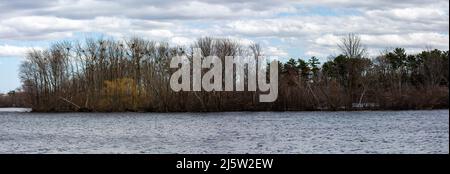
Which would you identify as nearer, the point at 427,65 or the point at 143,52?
the point at 427,65

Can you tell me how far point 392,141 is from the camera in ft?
133

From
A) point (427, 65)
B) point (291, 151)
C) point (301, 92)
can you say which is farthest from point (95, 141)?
point (427, 65)

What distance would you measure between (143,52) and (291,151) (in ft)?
266

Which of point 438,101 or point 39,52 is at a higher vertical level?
point 39,52

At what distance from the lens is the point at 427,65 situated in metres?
104

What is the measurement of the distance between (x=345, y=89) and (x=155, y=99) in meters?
29.0

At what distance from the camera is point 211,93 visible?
10206cm

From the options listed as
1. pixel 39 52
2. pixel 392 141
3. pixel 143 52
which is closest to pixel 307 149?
pixel 392 141

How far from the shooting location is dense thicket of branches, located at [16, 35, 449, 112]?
99.2 metres

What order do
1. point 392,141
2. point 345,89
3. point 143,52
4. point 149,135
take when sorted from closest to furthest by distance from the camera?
point 392,141 → point 149,135 → point 345,89 → point 143,52

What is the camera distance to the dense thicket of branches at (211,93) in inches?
3905
